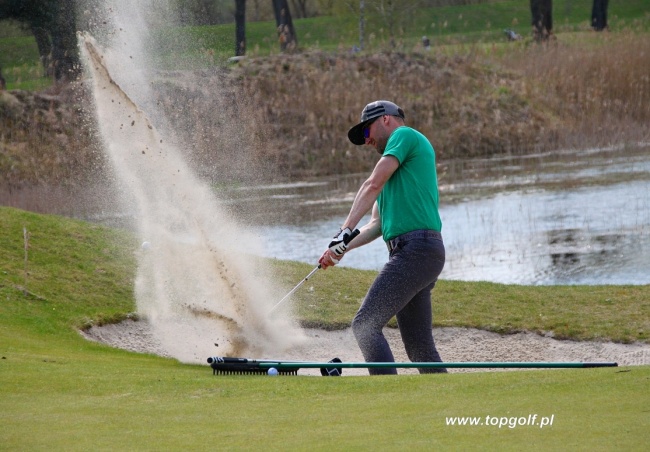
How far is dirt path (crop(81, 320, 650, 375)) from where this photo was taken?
32.6 feet

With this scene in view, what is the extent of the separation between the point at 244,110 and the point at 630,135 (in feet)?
43.8

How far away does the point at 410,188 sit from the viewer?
23.1ft

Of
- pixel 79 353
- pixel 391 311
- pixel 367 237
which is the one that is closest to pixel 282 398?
pixel 391 311

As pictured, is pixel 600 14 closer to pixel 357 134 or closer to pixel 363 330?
pixel 357 134

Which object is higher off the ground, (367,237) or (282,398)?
(367,237)

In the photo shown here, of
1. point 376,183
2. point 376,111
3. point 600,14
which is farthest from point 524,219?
point 600,14

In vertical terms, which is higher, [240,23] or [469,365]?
[240,23]

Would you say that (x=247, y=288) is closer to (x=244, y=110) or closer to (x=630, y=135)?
(x=630, y=135)

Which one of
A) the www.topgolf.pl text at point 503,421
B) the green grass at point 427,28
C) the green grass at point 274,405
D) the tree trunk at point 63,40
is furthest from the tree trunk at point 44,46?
the www.topgolf.pl text at point 503,421

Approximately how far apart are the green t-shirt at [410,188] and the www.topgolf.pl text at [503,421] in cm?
219

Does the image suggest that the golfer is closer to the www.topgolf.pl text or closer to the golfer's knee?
the golfer's knee

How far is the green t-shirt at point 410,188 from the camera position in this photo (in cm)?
705

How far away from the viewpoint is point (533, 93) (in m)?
35.8

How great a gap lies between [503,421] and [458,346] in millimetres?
5554
